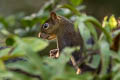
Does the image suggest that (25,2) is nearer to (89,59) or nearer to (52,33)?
(52,33)

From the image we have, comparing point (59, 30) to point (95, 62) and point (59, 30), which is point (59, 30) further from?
point (95, 62)

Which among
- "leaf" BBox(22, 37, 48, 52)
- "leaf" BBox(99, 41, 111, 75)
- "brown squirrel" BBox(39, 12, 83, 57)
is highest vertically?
"brown squirrel" BBox(39, 12, 83, 57)

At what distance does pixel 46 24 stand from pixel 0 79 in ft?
6.94

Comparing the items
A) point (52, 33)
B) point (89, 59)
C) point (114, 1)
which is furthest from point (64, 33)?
point (114, 1)

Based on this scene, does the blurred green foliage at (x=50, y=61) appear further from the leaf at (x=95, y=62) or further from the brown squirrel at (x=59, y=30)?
the brown squirrel at (x=59, y=30)

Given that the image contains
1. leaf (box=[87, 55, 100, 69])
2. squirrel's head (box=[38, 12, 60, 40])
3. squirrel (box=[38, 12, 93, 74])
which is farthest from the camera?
squirrel's head (box=[38, 12, 60, 40])

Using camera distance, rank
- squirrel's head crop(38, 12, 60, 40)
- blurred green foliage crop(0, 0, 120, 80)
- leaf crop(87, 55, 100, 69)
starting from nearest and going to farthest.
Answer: blurred green foliage crop(0, 0, 120, 80)
leaf crop(87, 55, 100, 69)
squirrel's head crop(38, 12, 60, 40)

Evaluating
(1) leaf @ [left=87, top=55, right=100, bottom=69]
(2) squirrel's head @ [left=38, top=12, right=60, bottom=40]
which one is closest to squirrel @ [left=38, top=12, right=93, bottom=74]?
(2) squirrel's head @ [left=38, top=12, right=60, bottom=40]

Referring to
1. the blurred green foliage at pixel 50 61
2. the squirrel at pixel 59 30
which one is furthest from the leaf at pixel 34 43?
the squirrel at pixel 59 30

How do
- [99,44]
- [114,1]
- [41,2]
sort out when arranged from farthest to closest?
[41,2]
[114,1]
[99,44]

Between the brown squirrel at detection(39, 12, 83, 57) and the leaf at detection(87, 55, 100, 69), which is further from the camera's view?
the brown squirrel at detection(39, 12, 83, 57)

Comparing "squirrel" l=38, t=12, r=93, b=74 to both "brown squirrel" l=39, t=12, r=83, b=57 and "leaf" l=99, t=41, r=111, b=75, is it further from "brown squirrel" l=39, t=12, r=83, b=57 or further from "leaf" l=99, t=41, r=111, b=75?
"leaf" l=99, t=41, r=111, b=75

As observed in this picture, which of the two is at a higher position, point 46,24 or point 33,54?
point 46,24

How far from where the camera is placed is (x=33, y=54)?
924mm
